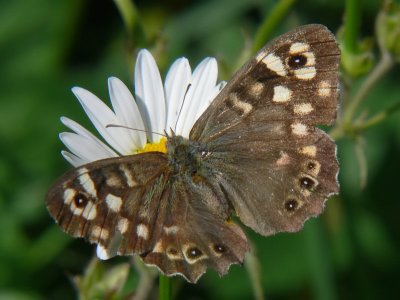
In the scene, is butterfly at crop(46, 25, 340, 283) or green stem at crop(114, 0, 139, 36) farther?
green stem at crop(114, 0, 139, 36)

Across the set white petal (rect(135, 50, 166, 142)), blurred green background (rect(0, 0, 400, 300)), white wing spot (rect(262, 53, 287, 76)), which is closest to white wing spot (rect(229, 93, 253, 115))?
white wing spot (rect(262, 53, 287, 76))

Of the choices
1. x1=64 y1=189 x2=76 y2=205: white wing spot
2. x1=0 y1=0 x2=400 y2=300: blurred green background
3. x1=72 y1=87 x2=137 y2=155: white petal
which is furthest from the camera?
x1=0 y1=0 x2=400 y2=300: blurred green background

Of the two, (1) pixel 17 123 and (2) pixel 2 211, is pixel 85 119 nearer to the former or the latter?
(1) pixel 17 123

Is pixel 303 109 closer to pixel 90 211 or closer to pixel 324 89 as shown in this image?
pixel 324 89

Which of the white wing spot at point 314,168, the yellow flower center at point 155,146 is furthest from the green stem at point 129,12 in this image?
the white wing spot at point 314,168

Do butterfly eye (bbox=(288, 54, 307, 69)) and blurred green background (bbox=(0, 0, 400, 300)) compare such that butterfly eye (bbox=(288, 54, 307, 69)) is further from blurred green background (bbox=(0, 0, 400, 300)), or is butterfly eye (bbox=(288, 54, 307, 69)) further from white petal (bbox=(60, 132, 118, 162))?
blurred green background (bbox=(0, 0, 400, 300))

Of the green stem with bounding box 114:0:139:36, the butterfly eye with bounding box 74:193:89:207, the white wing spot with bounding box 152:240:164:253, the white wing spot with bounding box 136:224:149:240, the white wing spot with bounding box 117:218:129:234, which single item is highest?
the green stem with bounding box 114:0:139:36

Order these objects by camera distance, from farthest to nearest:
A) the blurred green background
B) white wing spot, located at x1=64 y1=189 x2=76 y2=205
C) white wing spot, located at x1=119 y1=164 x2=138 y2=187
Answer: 1. the blurred green background
2. white wing spot, located at x1=119 y1=164 x2=138 y2=187
3. white wing spot, located at x1=64 y1=189 x2=76 y2=205

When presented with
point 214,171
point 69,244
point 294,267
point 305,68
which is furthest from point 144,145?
point 294,267
